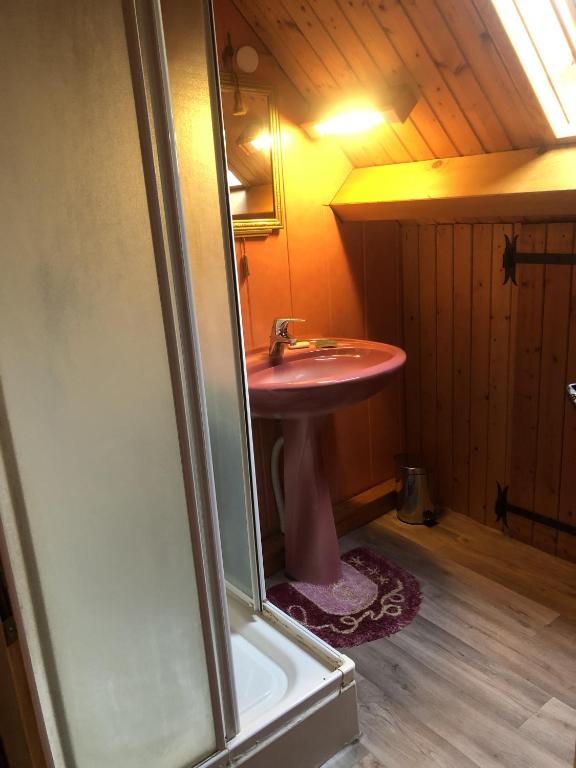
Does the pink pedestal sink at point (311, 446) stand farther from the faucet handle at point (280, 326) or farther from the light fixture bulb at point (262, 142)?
the light fixture bulb at point (262, 142)

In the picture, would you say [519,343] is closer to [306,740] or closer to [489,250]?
[489,250]

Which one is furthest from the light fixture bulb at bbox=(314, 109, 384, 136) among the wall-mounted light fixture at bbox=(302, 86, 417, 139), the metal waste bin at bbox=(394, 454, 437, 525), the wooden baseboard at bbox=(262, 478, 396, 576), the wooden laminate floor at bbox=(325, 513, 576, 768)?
the wooden laminate floor at bbox=(325, 513, 576, 768)

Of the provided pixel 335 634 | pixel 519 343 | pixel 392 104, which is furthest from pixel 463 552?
pixel 392 104

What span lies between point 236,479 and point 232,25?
1478 mm

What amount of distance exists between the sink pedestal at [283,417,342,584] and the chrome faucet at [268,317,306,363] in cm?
24

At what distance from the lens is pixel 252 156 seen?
2.12 metres

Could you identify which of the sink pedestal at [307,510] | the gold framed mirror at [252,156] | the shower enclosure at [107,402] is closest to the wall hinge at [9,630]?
the shower enclosure at [107,402]

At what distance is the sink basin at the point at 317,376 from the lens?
184 cm

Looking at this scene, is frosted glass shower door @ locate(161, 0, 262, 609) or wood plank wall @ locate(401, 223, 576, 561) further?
wood plank wall @ locate(401, 223, 576, 561)

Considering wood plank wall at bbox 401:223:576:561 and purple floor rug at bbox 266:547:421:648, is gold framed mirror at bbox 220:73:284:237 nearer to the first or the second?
wood plank wall at bbox 401:223:576:561

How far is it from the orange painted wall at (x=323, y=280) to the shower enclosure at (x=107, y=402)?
806 millimetres

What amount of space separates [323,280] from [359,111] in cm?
65

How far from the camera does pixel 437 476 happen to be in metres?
2.82

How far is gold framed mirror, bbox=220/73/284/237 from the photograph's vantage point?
205cm
